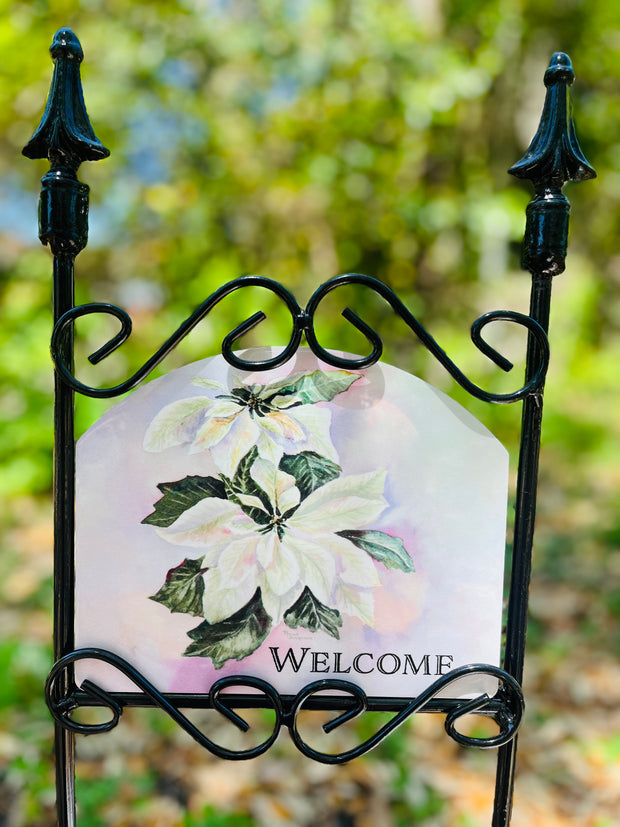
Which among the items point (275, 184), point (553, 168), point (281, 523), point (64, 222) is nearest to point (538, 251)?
point (553, 168)

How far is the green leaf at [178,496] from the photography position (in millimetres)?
713

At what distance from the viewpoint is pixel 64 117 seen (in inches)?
27.1

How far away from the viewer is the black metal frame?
0.69 m

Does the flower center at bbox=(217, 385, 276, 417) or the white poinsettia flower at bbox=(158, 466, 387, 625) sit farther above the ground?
the flower center at bbox=(217, 385, 276, 417)

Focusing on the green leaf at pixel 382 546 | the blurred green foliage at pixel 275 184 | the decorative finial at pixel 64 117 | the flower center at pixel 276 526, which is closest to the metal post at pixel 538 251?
the green leaf at pixel 382 546

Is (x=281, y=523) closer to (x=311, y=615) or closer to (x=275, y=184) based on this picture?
(x=311, y=615)

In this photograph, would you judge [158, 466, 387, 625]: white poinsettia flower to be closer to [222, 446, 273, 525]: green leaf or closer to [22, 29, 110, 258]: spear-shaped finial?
[222, 446, 273, 525]: green leaf

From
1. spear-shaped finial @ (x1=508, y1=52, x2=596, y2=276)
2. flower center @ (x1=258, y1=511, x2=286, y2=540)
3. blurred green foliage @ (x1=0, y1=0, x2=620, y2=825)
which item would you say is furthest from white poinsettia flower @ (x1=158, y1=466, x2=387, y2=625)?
blurred green foliage @ (x1=0, y1=0, x2=620, y2=825)

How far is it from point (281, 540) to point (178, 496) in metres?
0.12

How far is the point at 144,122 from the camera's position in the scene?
8.29 ft

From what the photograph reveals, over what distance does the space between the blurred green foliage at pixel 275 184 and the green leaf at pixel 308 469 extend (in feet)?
5.28

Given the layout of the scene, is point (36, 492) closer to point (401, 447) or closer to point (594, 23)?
point (401, 447)

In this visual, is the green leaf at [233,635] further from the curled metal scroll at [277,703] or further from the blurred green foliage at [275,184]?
the blurred green foliage at [275,184]

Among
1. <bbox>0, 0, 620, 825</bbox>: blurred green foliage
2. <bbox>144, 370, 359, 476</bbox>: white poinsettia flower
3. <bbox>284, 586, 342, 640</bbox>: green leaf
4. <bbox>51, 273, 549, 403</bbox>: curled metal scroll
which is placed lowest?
<bbox>284, 586, 342, 640</bbox>: green leaf
